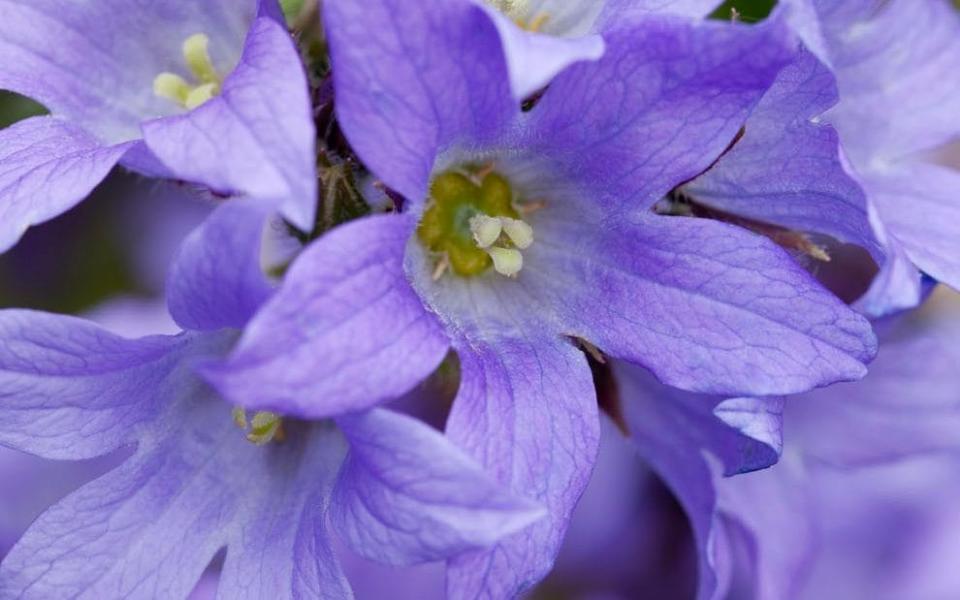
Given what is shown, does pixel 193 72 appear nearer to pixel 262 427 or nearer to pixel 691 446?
pixel 262 427

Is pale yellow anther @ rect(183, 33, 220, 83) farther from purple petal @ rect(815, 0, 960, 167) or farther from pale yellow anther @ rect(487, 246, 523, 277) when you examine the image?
purple petal @ rect(815, 0, 960, 167)

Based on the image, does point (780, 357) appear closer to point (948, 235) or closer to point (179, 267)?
point (948, 235)

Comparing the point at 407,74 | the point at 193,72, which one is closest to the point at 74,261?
the point at 193,72

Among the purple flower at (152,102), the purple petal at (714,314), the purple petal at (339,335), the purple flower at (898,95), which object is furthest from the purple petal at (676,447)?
the purple flower at (152,102)

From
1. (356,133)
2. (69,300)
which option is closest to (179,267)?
(356,133)

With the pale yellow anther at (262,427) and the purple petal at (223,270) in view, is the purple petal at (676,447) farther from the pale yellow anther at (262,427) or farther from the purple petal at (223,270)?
the purple petal at (223,270)
